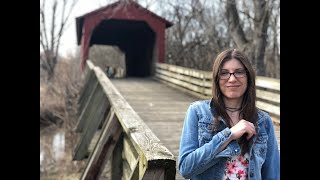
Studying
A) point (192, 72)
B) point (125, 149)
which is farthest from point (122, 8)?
point (125, 149)

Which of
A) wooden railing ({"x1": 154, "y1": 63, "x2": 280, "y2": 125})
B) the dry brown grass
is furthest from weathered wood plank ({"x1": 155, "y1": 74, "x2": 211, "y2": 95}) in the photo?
the dry brown grass

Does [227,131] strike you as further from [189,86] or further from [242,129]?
[189,86]

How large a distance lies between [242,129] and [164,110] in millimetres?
6838

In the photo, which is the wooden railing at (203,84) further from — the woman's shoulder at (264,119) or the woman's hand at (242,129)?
the woman's hand at (242,129)

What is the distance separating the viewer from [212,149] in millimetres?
2055

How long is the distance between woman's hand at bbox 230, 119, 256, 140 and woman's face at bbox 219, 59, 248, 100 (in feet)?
0.49

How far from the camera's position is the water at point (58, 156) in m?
12.4
